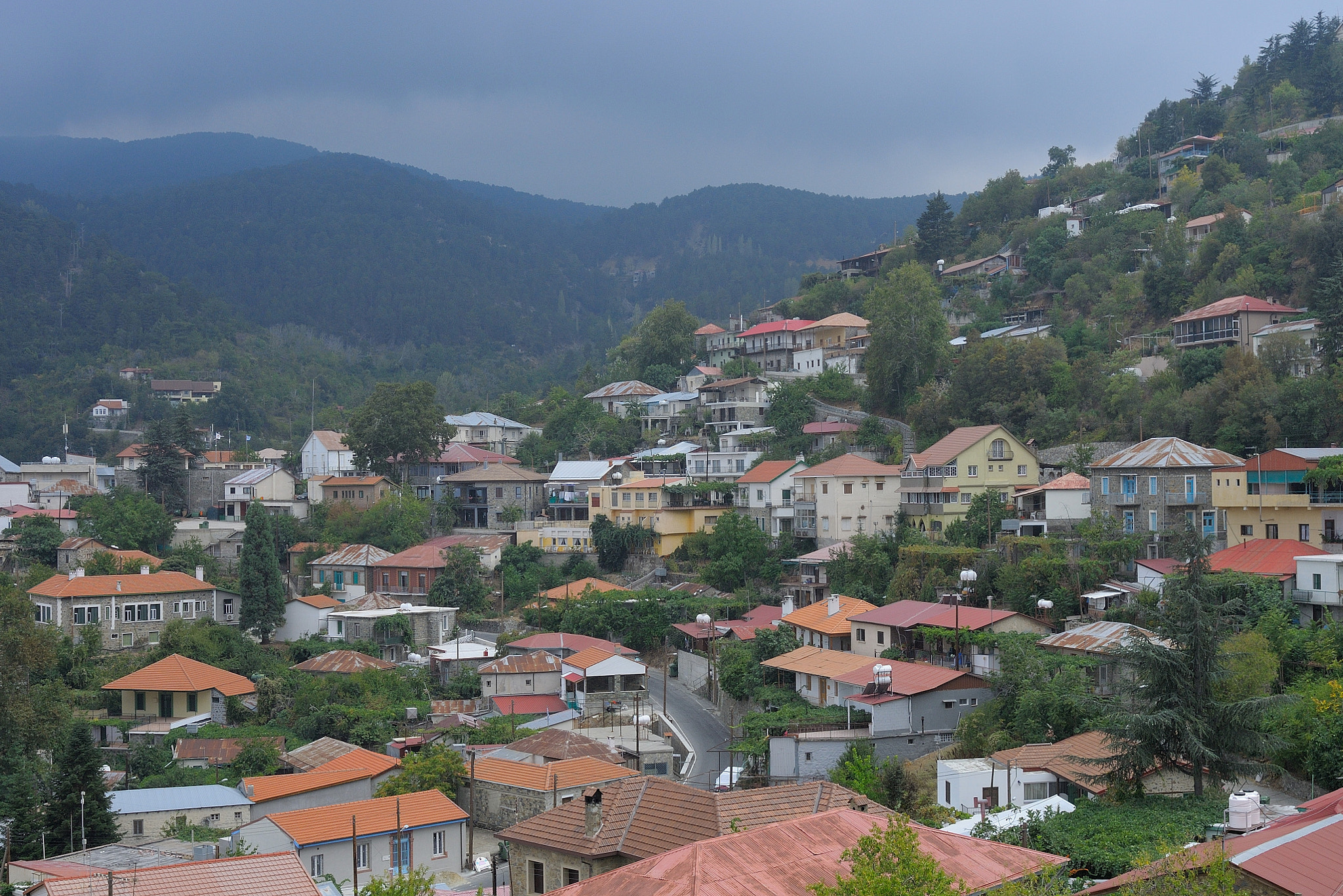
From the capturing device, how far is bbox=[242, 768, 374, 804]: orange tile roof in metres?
26.6

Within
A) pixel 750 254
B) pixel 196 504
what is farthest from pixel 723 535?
pixel 750 254

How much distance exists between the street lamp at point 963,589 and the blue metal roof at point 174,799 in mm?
16110

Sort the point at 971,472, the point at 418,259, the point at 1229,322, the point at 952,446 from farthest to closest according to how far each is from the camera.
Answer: the point at 418,259
the point at 1229,322
the point at 952,446
the point at 971,472

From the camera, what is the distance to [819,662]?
108 ft

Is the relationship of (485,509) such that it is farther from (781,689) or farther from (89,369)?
(89,369)

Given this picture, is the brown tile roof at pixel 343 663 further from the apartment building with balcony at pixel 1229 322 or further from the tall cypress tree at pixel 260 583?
the apartment building with balcony at pixel 1229 322

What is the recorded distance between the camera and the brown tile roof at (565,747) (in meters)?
28.2

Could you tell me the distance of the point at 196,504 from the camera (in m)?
64.8

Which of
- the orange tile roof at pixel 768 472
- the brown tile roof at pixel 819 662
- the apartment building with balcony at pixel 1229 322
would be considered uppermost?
the apartment building with balcony at pixel 1229 322

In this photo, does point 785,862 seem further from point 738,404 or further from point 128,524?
point 128,524

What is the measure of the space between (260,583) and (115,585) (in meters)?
5.03

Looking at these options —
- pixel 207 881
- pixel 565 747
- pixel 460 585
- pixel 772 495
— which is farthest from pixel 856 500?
pixel 207 881

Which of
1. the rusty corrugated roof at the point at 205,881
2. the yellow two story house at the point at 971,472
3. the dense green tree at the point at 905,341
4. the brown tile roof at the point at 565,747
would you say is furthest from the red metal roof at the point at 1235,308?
the rusty corrugated roof at the point at 205,881

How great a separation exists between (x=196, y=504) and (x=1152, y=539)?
48790 millimetres
